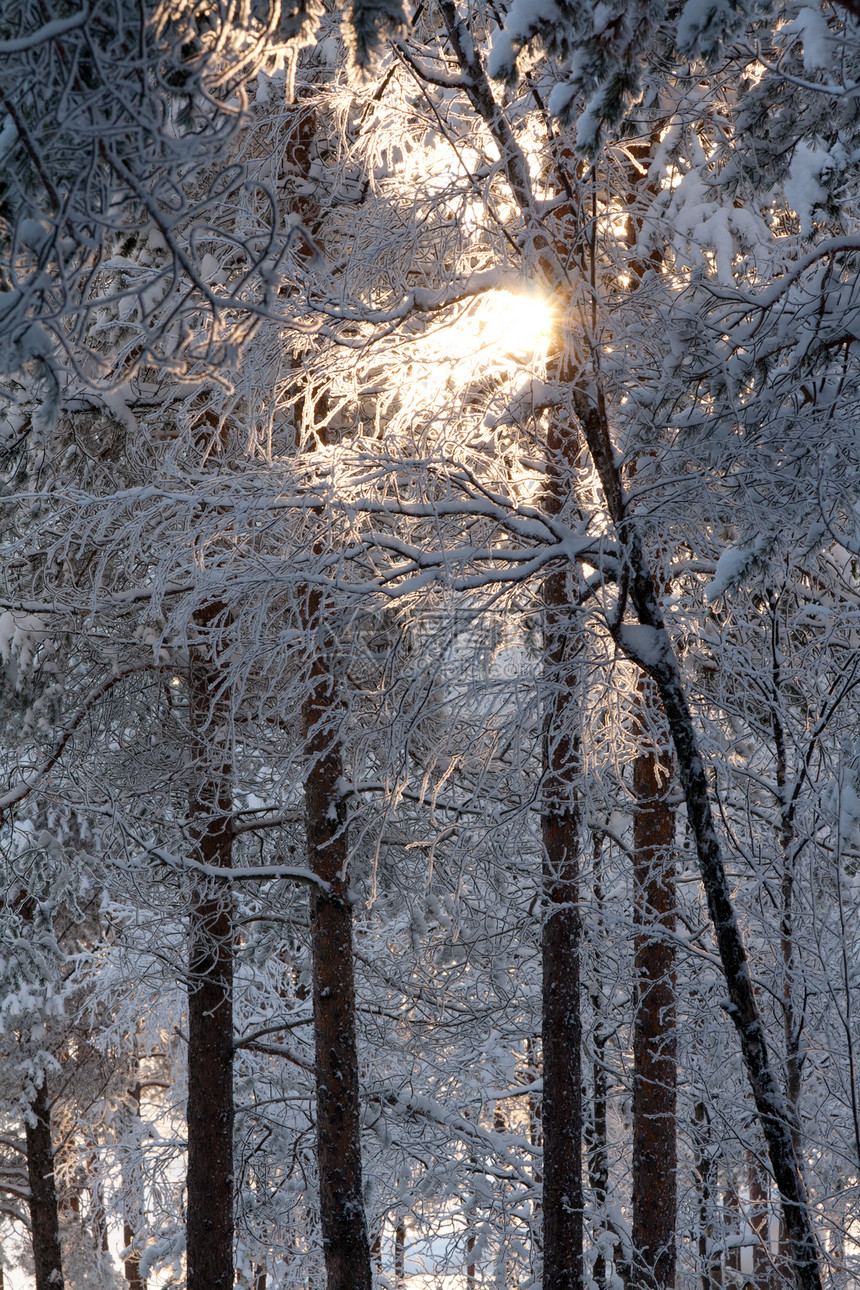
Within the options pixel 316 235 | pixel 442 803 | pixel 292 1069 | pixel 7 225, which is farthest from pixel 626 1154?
pixel 7 225

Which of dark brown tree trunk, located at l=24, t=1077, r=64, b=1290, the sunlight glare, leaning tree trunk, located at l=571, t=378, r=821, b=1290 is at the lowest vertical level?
dark brown tree trunk, located at l=24, t=1077, r=64, b=1290

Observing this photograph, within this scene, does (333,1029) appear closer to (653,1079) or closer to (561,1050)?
(561,1050)

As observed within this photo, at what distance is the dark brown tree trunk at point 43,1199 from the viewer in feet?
40.5

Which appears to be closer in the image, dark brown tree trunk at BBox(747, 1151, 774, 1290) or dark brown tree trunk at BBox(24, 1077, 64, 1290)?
dark brown tree trunk at BBox(747, 1151, 774, 1290)

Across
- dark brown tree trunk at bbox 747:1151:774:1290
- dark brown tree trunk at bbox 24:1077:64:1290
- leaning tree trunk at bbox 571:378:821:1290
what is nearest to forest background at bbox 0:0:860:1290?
leaning tree trunk at bbox 571:378:821:1290

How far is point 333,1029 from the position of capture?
716cm

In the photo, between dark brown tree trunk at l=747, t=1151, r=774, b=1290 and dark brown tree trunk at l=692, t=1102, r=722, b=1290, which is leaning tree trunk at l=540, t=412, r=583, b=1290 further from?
dark brown tree trunk at l=747, t=1151, r=774, b=1290

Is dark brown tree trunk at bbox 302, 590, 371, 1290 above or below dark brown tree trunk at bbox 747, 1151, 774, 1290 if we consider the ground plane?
above

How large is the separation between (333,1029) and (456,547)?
3.86m

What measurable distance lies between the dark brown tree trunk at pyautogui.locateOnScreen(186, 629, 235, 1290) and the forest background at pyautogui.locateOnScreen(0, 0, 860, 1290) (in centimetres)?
4

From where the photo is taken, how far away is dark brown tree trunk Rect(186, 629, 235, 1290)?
7.80 meters

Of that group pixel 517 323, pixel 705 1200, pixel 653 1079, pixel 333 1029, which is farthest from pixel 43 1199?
pixel 517 323

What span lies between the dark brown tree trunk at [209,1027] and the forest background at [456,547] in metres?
0.04

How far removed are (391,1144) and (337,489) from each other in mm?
6160
